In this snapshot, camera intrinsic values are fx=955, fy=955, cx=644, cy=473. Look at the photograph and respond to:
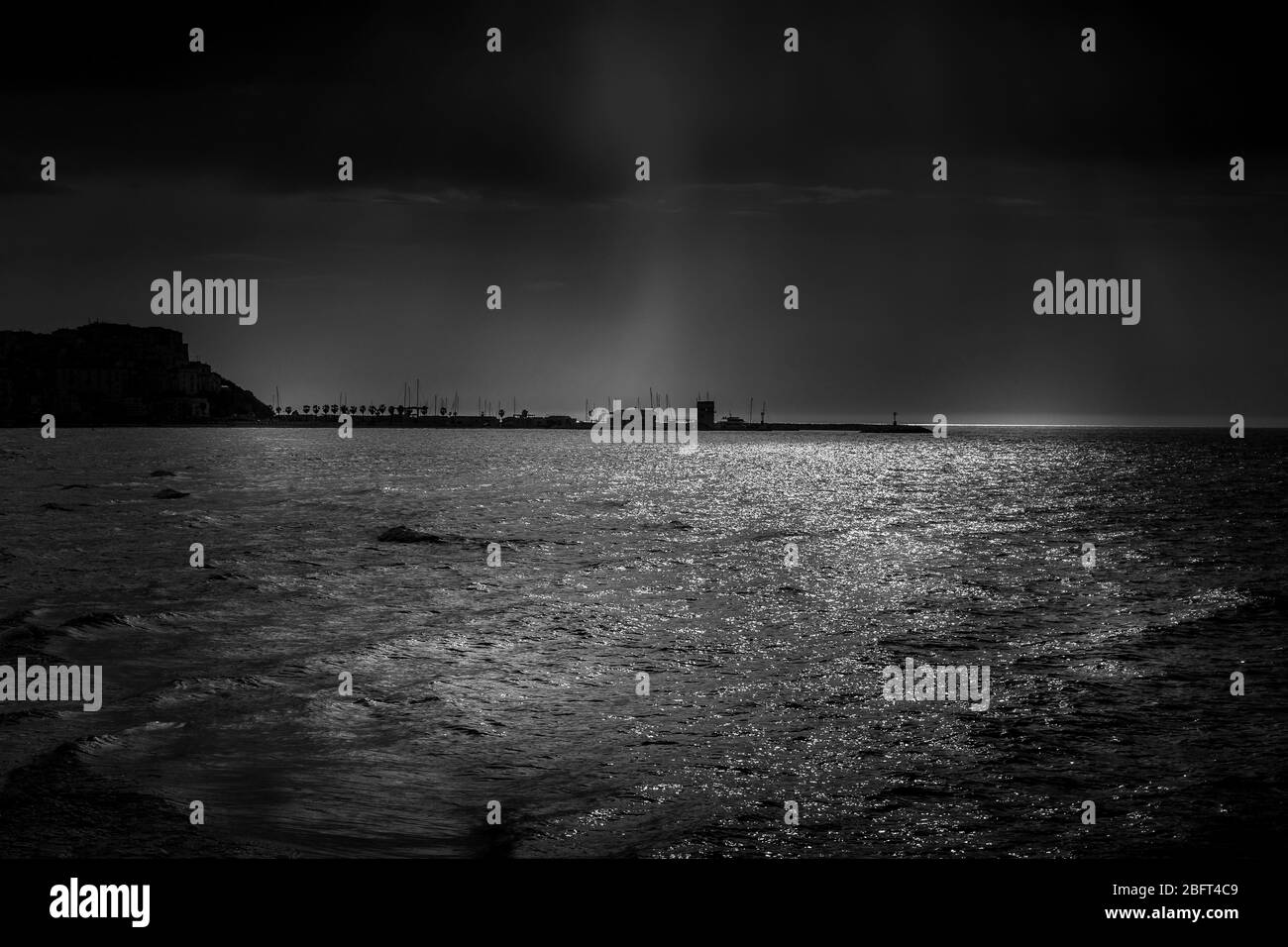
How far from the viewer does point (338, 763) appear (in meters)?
14.2

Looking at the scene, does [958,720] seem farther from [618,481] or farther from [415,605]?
Result: [618,481]

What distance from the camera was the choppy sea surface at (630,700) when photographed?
11922mm

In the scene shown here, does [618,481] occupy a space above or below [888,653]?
above

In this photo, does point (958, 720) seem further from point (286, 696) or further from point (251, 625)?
point (251, 625)

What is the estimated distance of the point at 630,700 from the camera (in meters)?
18.2

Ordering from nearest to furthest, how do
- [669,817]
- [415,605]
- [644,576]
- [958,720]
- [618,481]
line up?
[669,817] < [958,720] < [415,605] < [644,576] < [618,481]

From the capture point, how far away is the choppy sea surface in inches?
469
